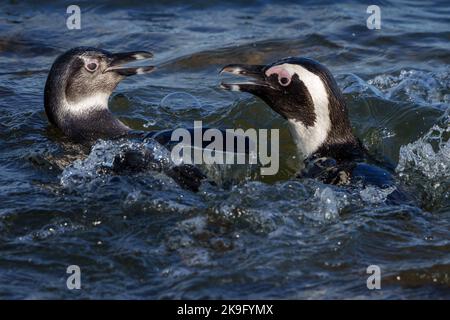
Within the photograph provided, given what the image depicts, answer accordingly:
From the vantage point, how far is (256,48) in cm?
1055

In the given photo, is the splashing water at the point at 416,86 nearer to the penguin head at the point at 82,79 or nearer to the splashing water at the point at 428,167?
the splashing water at the point at 428,167

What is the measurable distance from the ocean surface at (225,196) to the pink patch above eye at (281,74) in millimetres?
712

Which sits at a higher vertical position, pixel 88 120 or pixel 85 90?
pixel 85 90

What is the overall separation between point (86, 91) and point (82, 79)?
11 centimetres

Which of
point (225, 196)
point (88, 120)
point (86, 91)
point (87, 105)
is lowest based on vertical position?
point (225, 196)

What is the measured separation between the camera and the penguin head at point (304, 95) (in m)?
7.30

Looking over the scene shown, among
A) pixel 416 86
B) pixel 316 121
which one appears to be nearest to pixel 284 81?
pixel 316 121

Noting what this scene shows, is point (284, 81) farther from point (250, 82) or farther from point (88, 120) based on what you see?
point (88, 120)

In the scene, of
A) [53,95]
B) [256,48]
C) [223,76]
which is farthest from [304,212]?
[256,48]

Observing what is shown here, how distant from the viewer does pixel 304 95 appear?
291 inches

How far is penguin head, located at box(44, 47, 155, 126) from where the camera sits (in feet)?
26.2

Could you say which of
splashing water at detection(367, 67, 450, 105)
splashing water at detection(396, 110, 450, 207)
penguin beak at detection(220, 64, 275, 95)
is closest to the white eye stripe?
penguin beak at detection(220, 64, 275, 95)

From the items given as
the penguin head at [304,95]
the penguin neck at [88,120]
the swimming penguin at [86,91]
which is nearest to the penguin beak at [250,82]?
the penguin head at [304,95]

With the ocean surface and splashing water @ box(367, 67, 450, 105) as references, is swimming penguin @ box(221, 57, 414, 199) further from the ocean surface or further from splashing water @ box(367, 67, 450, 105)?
splashing water @ box(367, 67, 450, 105)
